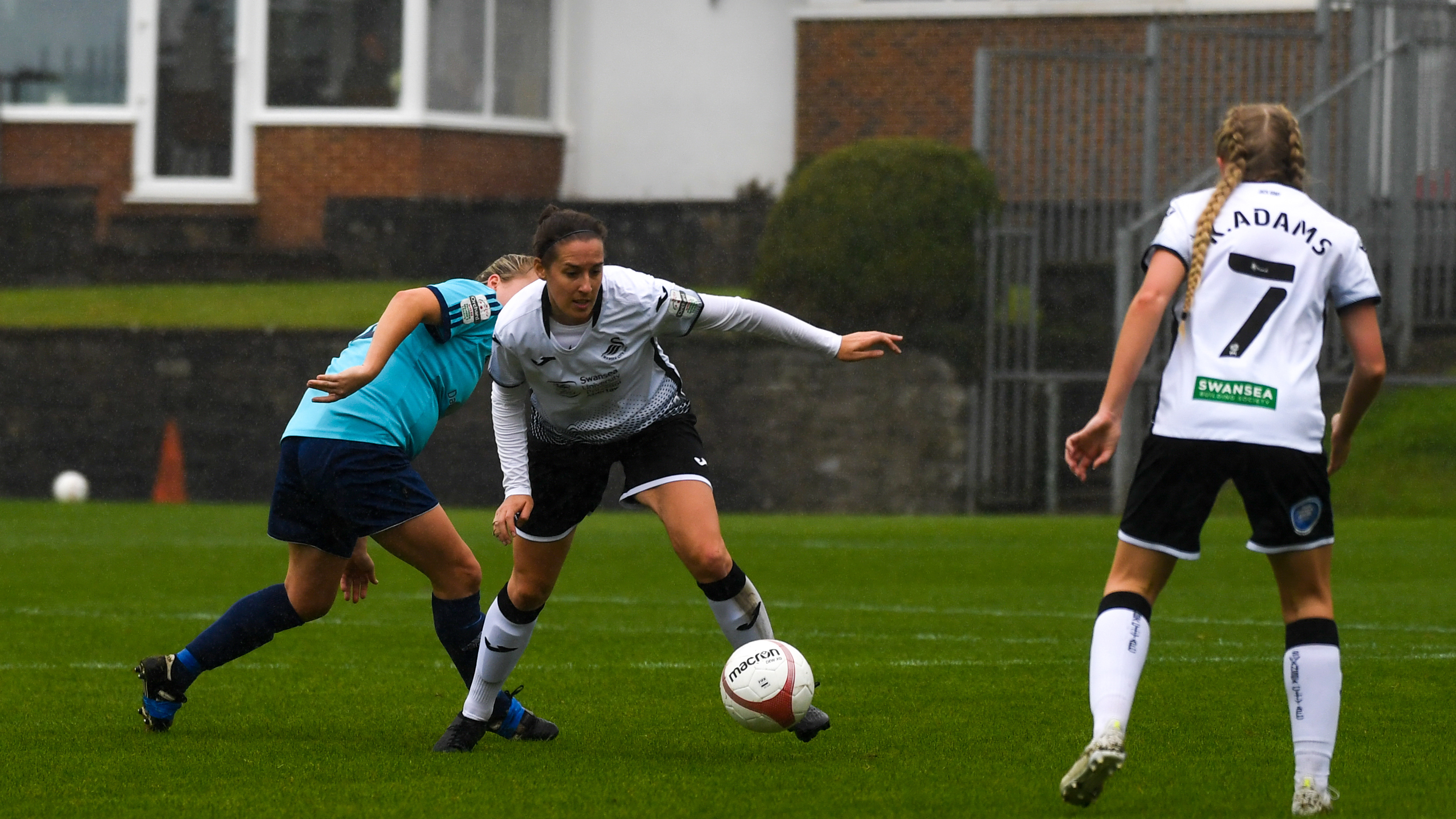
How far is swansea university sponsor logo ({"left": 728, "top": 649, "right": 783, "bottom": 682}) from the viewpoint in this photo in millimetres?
6328

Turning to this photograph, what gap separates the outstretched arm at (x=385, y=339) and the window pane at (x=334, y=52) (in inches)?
749

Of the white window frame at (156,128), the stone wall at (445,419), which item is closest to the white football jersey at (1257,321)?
the stone wall at (445,419)

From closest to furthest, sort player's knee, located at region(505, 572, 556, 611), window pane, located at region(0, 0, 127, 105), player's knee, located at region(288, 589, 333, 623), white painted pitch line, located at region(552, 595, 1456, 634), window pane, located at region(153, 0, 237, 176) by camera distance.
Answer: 1. player's knee, located at region(505, 572, 556, 611)
2. player's knee, located at region(288, 589, 333, 623)
3. white painted pitch line, located at region(552, 595, 1456, 634)
4. window pane, located at region(153, 0, 237, 176)
5. window pane, located at region(0, 0, 127, 105)

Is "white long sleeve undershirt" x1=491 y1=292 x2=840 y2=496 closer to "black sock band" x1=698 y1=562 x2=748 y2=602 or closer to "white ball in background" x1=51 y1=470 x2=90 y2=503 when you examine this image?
"black sock band" x1=698 y1=562 x2=748 y2=602

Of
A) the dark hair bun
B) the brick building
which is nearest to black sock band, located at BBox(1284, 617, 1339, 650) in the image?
the dark hair bun

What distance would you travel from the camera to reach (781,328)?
651 cm

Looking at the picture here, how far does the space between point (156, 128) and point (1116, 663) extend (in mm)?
22518

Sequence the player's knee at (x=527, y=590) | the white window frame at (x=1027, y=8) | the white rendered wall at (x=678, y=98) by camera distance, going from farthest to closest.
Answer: the white rendered wall at (x=678, y=98) < the white window frame at (x=1027, y=8) < the player's knee at (x=527, y=590)

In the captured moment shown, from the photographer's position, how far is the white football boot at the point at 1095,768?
16.0 feet

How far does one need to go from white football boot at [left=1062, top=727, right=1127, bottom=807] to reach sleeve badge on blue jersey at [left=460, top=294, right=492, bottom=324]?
2686 millimetres

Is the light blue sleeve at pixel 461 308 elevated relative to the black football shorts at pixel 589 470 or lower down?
elevated

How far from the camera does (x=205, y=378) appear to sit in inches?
848

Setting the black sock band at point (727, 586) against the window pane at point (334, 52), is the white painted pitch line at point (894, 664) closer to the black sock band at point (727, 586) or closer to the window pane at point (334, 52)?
the black sock band at point (727, 586)

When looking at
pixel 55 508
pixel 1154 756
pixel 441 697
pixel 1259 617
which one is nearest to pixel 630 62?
pixel 55 508
